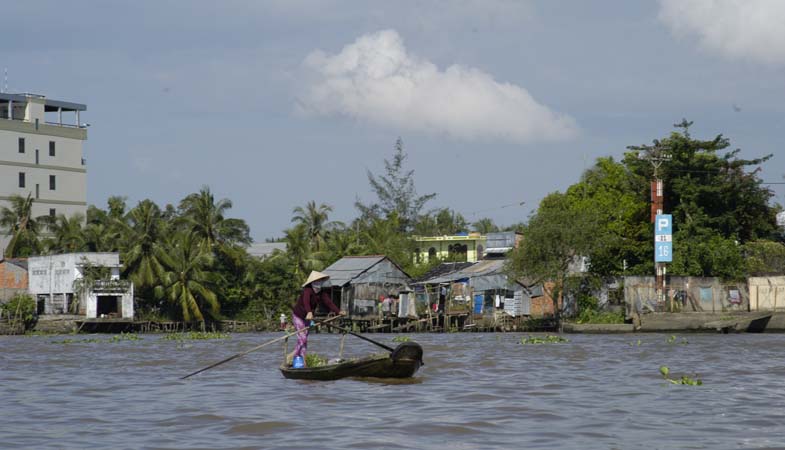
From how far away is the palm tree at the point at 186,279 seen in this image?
54.8 meters

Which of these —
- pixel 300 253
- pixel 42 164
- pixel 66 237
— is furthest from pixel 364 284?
pixel 42 164

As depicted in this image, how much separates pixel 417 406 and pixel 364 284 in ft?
130

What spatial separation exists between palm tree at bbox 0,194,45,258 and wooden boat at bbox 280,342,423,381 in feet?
158

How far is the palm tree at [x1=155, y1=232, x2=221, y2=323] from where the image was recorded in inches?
2156

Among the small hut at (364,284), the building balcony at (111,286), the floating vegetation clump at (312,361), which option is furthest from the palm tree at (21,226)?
the floating vegetation clump at (312,361)

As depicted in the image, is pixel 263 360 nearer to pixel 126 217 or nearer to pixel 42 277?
pixel 42 277

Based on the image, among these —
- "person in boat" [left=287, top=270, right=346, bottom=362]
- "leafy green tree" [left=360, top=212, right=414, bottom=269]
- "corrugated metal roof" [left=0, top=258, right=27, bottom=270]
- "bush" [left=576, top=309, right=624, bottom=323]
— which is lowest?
"bush" [left=576, top=309, right=624, bottom=323]

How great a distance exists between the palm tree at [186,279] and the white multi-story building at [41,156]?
1487 cm

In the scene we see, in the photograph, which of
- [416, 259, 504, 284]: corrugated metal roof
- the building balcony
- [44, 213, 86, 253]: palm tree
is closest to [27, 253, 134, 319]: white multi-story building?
the building balcony

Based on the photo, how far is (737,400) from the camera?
13.9 m

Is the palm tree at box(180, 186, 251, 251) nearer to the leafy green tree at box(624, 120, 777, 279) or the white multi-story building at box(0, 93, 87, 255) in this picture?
the white multi-story building at box(0, 93, 87, 255)

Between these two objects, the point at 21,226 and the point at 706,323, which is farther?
the point at 21,226

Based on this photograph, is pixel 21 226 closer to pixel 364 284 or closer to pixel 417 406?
pixel 364 284

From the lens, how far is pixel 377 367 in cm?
1650
